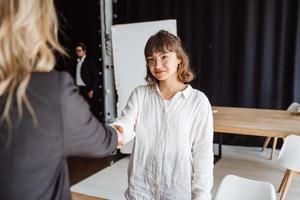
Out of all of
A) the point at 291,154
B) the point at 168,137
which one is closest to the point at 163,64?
the point at 168,137

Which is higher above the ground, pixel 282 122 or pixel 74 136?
pixel 74 136

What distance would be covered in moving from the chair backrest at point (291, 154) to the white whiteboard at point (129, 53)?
1.89m

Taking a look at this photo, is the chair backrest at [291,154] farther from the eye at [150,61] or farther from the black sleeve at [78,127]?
the black sleeve at [78,127]

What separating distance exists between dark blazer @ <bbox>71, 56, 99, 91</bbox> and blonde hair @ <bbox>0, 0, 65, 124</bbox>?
3659 millimetres

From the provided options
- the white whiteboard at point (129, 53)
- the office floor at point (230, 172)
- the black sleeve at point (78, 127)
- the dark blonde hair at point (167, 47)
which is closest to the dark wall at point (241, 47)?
the office floor at point (230, 172)

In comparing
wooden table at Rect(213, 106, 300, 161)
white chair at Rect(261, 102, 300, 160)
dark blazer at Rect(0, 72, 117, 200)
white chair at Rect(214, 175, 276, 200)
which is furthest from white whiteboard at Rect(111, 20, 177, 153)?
dark blazer at Rect(0, 72, 117, 200)

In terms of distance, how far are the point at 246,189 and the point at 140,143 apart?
0.65m

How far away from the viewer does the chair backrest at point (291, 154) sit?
262cm

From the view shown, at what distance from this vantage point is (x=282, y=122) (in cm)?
304

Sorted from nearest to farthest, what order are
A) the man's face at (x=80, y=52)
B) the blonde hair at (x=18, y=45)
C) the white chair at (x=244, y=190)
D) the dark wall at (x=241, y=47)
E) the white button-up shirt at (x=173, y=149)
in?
the blonde hair at (x=18, y=45) < the white button-up shirt at (x=173, y=149) < the white chair at (x=244, y=190) < the dark wall at (x=241, y=47) < the man's face at (x=80, y=52)

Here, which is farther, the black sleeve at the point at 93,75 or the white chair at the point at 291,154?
the black sleeve at the point at 93,75

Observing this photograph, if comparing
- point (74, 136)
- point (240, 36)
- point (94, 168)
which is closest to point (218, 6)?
point (240, 36)

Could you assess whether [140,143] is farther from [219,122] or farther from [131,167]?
[219,122]

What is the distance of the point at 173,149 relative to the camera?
1.44 m
